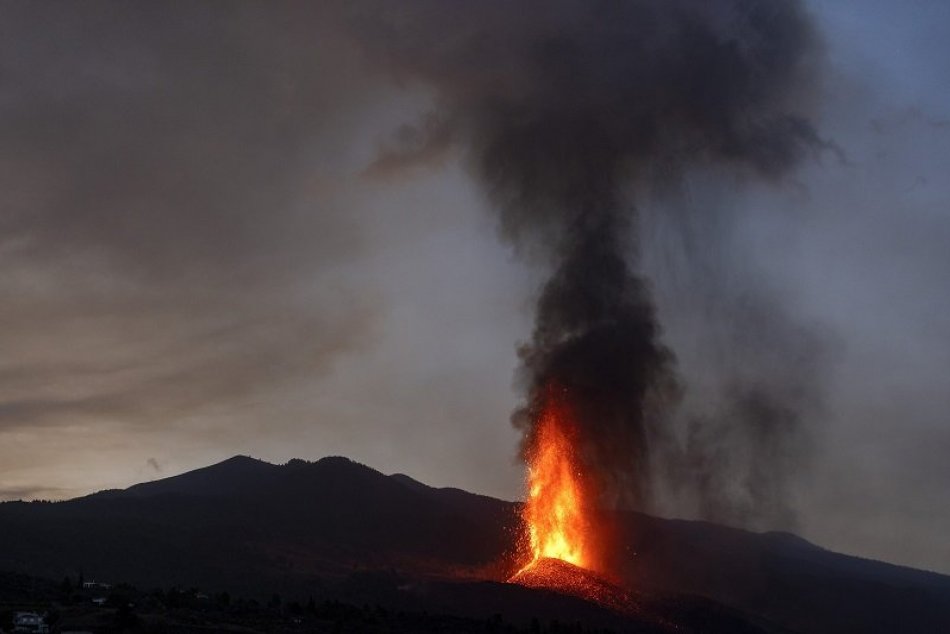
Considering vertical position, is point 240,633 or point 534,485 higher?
point 534,485

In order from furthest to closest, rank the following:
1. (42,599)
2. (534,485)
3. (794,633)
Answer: (794,633), (534,485), (42,599)

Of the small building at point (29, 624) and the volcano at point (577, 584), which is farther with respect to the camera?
the volcano at point (577, 584)

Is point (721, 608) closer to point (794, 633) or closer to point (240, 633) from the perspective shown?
point (794, 633)

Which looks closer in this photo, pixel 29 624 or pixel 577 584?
pixel 29 624

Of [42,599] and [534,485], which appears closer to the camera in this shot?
[42,599]

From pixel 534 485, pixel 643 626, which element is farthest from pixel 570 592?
pixel 534 485

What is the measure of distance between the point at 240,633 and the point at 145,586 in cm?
8024

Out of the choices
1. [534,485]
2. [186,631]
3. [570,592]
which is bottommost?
[186,631]

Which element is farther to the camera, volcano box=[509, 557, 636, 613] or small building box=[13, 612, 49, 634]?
volcano box=[509, 557, 636, 613]

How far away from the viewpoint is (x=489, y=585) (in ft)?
443

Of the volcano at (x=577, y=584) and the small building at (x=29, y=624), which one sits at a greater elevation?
the volcano at (x=577, y=584)

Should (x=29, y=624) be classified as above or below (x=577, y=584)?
below

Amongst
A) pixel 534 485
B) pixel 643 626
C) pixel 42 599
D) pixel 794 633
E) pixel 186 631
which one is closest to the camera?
pixel 186 631

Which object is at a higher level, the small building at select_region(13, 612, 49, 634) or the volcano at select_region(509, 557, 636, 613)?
the volcano at select_region(509, 557, 636, 613)
